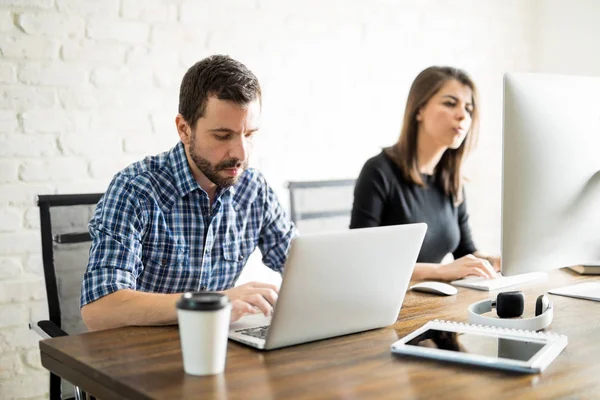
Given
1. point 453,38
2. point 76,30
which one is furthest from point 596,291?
point 453,38

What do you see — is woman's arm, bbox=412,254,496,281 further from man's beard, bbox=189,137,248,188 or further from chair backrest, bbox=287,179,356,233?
chair backrest, bbox=287,179,356,233

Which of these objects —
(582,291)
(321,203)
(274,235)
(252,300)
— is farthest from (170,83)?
(582,291)

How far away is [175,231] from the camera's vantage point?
1.79m

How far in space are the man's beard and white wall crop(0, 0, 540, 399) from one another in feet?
2.51

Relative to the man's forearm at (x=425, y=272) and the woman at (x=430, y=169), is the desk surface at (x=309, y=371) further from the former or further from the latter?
the woman at (x=430, y=169)

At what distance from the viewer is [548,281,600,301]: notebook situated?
1676 mm

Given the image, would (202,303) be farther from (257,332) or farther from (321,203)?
(321,203)

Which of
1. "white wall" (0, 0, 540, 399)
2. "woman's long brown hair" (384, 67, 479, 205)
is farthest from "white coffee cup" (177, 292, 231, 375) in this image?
"woman's long brown hair" (384, 67, 479, 205)

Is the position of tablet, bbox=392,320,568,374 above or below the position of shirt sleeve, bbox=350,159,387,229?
below

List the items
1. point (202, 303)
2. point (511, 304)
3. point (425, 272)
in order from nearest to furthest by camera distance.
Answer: point (202, 303) < point (511, 304) < point (425, 272)

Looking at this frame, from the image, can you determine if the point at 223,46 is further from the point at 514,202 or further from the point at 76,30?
the point at 514,202

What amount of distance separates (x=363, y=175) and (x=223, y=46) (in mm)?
784

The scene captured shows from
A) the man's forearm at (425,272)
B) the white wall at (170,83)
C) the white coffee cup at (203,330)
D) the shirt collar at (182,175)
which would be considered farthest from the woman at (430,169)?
the white coffee cup at (203,330)

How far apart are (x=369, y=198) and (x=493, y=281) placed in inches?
24.8
